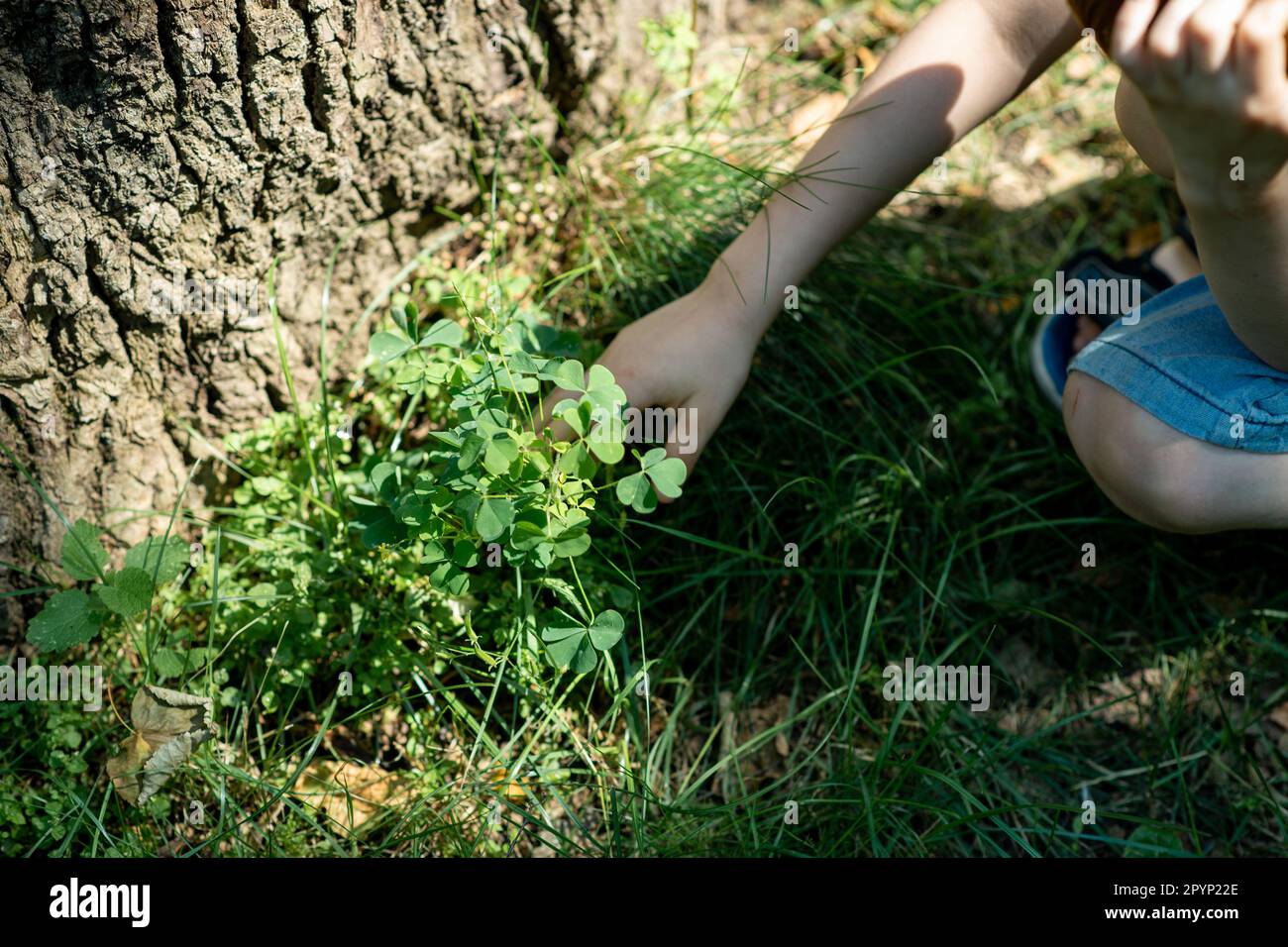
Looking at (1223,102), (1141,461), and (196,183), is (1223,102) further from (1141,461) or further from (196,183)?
(196,183)

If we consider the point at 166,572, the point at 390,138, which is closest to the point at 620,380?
the point at 390,138

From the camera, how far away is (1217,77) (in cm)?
119

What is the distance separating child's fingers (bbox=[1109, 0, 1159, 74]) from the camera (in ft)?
3.96

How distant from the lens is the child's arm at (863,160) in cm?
177

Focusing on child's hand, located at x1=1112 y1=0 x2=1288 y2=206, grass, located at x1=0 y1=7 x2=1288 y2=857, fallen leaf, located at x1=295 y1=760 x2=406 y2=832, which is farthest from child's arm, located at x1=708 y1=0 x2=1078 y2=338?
fallen leaf, located at x1=295 y1=760 x2=406 y2=832

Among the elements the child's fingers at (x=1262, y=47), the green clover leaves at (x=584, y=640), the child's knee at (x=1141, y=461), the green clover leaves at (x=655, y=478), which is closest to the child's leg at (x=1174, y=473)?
the child's knee at (x=1141, y=461)

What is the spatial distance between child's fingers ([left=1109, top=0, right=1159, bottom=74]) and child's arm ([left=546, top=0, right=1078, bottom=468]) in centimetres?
64

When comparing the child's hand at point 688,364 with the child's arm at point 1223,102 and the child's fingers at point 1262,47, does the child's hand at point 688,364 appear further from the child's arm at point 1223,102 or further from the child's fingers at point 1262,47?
the child's fingers at point 1262,47

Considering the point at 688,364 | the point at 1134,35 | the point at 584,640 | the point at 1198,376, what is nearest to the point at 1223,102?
the point at 1134,35

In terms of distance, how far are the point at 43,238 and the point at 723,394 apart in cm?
118

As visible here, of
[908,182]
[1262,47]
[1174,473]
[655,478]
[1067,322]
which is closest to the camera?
[1262,47]

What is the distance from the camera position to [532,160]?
2.32m

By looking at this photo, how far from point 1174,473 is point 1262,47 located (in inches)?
29.5
